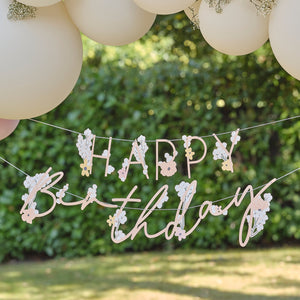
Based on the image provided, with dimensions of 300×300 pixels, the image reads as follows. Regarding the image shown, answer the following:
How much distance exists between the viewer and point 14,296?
4.39 metres

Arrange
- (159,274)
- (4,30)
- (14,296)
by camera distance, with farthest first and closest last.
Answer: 1. (159,274)
2. (14,296)
3. (4,30)

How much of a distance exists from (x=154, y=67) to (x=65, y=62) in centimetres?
381

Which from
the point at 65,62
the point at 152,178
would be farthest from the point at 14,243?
the point at 65,62

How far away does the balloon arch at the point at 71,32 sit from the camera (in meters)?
1.54

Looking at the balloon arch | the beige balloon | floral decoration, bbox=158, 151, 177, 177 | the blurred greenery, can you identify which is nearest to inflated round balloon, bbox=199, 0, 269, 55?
the balloon arch

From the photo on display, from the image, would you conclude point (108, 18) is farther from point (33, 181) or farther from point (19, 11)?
point (33, 181)

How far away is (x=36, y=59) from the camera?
1.61m

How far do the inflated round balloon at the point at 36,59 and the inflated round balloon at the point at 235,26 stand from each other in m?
0.41

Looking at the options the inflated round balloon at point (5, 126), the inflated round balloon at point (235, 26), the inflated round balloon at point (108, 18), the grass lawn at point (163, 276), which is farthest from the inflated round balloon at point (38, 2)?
the grass lawn at point (163, 276)

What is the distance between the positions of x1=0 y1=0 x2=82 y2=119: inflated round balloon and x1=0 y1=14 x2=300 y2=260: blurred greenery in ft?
11.4

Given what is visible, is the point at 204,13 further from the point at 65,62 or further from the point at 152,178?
the point at 152,178

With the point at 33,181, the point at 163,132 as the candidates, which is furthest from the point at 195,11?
the point at 163,132

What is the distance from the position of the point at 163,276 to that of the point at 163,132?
1.33 m

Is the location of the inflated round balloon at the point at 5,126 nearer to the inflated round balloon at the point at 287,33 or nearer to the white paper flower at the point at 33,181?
the white paper flower at the point at 33,181
